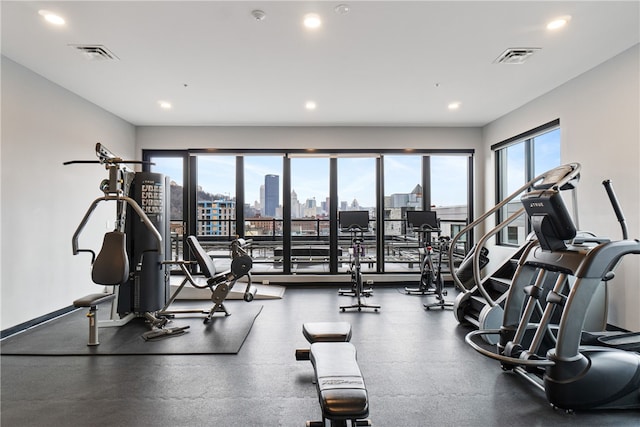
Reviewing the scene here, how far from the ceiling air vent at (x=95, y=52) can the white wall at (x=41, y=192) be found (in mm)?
971

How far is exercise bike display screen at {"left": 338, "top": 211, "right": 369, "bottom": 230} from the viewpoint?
5.56 meters

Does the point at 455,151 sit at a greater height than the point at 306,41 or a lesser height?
lesser

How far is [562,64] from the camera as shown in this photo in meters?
3.79

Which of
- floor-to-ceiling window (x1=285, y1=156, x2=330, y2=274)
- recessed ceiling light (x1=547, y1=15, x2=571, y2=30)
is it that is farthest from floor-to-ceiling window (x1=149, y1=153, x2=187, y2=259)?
recessed ceiling light (x1=547, y1=15, x2=571, y2=30)

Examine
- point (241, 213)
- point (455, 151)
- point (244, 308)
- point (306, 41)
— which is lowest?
point (244, 308)

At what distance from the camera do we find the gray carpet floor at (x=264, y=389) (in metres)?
2.17

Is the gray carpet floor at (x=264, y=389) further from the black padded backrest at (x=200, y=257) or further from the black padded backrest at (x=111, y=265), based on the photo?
the black padded backrest at (x=200, y=257)

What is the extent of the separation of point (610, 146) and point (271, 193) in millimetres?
5118

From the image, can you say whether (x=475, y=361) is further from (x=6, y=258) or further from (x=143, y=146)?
(x=143, y=146)

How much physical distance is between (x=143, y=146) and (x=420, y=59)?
5233 millimetres

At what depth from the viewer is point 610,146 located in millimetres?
3689

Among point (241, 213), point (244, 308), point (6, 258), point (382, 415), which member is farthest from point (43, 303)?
point (382, 415)

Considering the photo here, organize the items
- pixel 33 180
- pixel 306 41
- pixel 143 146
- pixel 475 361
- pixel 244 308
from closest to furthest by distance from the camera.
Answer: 1. pixel 475 361
2. pixel 306 41
3. pixel 33 180
4. pixel 244 308
5. pixel 143 146

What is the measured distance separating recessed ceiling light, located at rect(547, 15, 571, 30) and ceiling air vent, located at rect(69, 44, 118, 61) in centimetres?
432
